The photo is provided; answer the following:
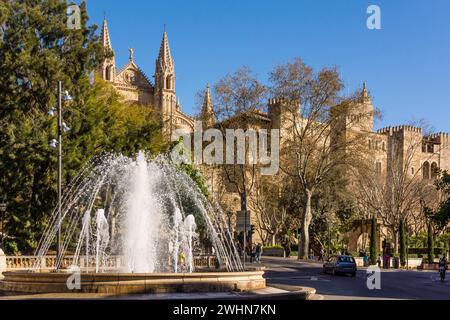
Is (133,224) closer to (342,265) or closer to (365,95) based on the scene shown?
(342,265)

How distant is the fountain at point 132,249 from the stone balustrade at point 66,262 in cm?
7

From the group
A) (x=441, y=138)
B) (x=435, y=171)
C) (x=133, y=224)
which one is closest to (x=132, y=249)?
(x=133, y=224)

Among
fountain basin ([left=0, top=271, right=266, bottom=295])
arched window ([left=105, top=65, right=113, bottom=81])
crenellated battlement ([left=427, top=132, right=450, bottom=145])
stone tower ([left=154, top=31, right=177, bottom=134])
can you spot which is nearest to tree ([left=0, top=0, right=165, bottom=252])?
fountain basin ([left=0, top=271, right=266, bottom=295])

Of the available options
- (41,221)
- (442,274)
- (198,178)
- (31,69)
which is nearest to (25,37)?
(31,69)

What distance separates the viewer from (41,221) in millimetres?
34375

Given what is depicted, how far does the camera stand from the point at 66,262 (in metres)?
28.9

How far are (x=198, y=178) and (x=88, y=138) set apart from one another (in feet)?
38.0

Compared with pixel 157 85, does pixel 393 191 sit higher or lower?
lower

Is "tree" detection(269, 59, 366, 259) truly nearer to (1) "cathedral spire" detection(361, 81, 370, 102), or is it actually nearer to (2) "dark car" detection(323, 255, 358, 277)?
(1) "cathedral spire" detection(361, 81, 370, 102)

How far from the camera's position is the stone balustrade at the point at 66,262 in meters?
27.2

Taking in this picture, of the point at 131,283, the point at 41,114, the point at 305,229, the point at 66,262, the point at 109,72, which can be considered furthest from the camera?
the point at 109,72

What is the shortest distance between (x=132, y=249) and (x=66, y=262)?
5737mm

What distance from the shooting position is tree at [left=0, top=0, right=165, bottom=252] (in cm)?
3353
